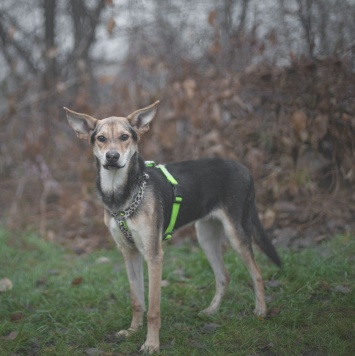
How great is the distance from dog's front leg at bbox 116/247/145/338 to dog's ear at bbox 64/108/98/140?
1.09m

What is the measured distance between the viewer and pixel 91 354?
346 centimetres

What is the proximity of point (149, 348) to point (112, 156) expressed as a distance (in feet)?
5.16

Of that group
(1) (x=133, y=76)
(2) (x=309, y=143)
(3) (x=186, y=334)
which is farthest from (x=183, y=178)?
(1) (x=133, y=76)

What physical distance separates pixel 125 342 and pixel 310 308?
1.68m

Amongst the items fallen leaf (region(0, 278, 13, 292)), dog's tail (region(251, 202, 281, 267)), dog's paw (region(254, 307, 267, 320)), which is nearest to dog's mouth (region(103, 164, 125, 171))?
dog's tail (region(251, 202, 281, 267))

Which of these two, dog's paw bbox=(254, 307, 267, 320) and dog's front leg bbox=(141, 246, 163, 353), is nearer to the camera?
dog's front leg bbox=(141, 246, 163, 353)

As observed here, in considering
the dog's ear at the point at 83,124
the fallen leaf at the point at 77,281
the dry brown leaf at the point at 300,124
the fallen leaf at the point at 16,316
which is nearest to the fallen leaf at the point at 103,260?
the fallen leaf at the point at 77,281

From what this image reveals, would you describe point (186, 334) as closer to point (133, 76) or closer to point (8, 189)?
point (133, 76)

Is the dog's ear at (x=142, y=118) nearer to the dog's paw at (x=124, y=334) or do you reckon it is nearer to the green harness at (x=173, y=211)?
the green harness at (x=173, y=211)

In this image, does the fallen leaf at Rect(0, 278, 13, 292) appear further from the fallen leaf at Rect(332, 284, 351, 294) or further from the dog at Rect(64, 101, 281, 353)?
the fallen leaf at Rect(332, 284, 351, 294)

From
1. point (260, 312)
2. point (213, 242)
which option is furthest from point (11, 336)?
point (260, 312)

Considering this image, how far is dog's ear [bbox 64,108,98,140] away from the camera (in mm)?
3793

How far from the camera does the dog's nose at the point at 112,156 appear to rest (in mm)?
Result: 3385

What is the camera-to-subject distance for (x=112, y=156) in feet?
11.1
